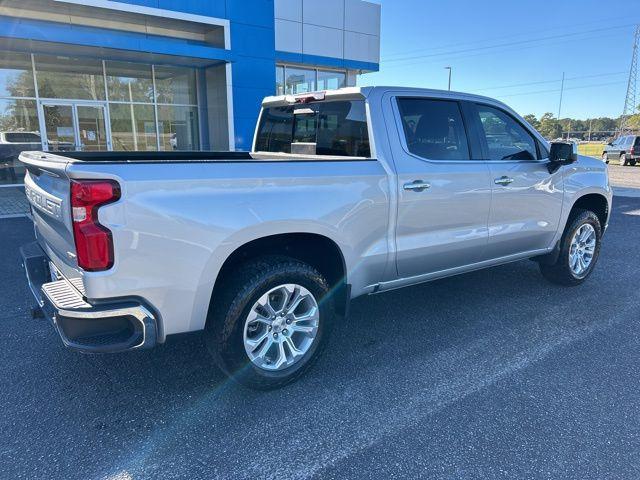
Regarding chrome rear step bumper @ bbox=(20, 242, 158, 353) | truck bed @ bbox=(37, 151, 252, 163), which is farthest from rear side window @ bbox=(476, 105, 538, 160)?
chrome rear step bumper @ bbox=(20, 242, 158, 353)

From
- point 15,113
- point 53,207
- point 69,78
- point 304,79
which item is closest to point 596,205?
point 53,207

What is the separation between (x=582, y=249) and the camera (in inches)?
205

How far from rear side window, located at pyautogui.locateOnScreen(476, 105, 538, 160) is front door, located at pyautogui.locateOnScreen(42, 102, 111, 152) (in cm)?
1287

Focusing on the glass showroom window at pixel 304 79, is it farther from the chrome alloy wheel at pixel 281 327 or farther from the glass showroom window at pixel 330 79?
the chrome alloy wheel at pixel 281 327

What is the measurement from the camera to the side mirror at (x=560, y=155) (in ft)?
14.4

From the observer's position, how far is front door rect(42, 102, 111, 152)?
43.7ft

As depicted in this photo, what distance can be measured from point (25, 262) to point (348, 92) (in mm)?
2639

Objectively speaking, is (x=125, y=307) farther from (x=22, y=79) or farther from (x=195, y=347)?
(x=22, y=79)

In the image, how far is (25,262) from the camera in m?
3.34

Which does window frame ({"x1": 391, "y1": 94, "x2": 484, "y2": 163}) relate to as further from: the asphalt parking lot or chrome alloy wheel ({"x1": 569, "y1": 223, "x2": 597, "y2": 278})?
chrome alloy wheel ({"x1": 569, "y1": 223, "x2": 597, "y2": 278})

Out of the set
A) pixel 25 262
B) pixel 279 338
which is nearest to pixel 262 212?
pixel 279 338

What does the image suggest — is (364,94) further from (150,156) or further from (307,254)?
(150,156)

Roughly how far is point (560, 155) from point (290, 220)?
2.92 metres

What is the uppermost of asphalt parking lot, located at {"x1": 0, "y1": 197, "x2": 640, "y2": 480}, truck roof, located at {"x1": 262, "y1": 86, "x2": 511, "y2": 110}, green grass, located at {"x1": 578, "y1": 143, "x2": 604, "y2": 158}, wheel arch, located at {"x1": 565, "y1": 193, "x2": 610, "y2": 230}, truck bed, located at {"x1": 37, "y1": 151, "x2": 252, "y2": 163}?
truck roof, located at {"x1": 262, "y1": 86, "x2": 511, "y2": 110}
